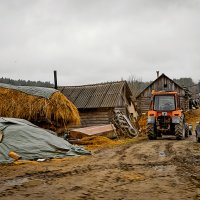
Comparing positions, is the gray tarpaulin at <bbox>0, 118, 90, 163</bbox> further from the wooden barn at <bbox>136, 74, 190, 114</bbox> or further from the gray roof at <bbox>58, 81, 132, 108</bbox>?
the wooden barn at <bbox>136, 74, 190, 114</bbox>

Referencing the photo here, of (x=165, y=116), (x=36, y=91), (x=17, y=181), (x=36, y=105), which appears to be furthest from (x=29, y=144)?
(x=165, y=116)

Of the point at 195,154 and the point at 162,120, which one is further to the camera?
the point at 162,120

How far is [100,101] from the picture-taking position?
1117 inches

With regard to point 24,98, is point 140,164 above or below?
below

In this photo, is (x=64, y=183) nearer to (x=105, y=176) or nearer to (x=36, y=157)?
(x=105, y=176)

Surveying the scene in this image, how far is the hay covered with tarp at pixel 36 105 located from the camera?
1988 cm

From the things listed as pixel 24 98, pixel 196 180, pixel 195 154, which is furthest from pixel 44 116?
pixel 196 180

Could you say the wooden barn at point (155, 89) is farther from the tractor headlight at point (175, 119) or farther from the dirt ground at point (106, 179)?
the dirt ground at point (106, 179)

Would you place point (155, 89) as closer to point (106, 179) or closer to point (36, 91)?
point (36, 91)

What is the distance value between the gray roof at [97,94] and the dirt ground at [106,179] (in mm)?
16424

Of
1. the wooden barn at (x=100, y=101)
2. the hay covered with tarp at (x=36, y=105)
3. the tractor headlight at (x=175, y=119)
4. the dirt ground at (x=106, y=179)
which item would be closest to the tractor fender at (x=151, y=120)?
the tractor headlight at (x=175, y=119)

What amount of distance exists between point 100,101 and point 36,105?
9255mm

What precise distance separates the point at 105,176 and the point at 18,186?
6.94 feet

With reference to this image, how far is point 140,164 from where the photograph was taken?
32.9 feet
